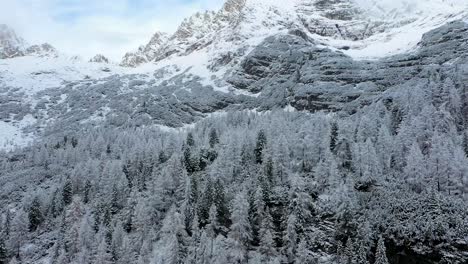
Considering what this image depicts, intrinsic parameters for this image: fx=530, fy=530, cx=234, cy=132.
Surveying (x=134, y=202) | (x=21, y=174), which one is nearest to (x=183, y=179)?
(x=134, y=202)

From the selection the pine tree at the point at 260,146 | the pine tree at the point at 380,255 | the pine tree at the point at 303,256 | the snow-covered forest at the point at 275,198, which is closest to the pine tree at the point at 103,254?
the snow-covered forest at the point at 275,198

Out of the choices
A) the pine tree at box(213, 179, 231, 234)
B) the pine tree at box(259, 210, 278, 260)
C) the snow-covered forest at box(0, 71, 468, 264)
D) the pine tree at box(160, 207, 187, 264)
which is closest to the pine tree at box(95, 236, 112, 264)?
the snow-covered forest at box(0, 71, 468, 264)

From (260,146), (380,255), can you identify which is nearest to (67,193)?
(260,146)

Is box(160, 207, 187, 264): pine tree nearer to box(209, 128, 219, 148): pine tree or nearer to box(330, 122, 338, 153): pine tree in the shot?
box(209, 128, 219, 148): pine tree

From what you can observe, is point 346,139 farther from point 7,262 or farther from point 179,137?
point 7,262

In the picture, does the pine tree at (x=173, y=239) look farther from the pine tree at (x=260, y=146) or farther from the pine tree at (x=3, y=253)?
the pine tree at (x=3, y=253)

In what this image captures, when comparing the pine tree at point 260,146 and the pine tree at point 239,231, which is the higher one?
the pine tree at point 260,146

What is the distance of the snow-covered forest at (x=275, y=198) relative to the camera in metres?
101

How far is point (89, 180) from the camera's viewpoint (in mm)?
144250

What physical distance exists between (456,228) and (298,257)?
95.0ft

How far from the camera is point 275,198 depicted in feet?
379

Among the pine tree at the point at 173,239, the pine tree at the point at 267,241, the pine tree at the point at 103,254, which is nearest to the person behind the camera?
the pine tree at the point at 267,241

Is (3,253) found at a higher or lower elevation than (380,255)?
lower

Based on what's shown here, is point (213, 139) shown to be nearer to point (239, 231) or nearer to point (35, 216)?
point (35, 216)
